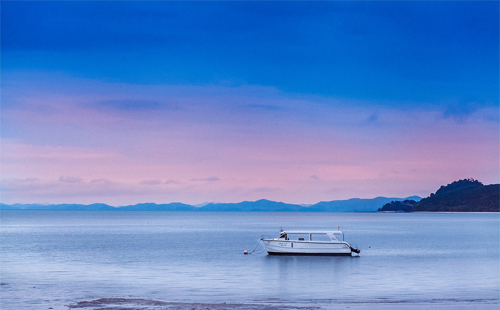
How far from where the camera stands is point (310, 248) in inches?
2534

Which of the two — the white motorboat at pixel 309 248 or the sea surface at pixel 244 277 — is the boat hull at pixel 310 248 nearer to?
the white motorboat at pixel 309 248

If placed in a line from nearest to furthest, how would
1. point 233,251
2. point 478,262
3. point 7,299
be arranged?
1. point 7,299
2. point 478,262
3. point 233,251

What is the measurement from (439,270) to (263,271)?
1781cm

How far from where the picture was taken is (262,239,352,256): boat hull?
6431cm

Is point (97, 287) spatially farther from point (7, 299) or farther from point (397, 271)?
point (397, 271)

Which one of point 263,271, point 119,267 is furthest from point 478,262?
point 119,267

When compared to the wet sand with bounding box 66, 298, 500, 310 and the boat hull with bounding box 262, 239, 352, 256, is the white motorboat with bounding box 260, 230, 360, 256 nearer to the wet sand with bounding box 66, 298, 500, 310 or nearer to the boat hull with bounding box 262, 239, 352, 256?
the boat hull with bounding box 262, 239, 352, 256

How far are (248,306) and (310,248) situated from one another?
117ft

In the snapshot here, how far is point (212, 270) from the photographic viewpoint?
5066 cm

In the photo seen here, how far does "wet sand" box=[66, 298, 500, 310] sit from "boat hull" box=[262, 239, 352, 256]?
33089mm

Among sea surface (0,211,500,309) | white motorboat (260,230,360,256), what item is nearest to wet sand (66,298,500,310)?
sea surface (0,211,500,309)

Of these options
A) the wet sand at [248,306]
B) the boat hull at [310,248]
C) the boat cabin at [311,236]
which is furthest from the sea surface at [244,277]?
the boat cabin at [311,236]

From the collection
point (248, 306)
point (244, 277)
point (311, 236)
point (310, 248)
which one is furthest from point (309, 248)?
point (248, 306)

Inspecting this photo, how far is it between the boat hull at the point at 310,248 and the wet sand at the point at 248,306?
33089 millimetres
